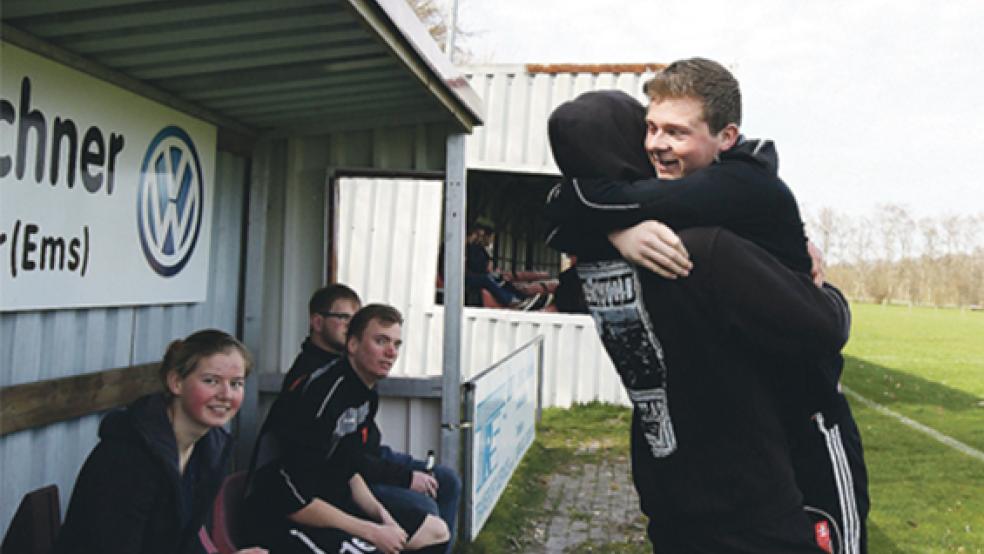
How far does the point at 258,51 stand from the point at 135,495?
6.44 feet

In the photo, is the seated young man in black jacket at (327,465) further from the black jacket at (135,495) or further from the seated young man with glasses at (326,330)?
the black jacket at (135,495)

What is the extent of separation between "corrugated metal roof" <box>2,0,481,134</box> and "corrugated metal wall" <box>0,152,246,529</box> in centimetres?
105

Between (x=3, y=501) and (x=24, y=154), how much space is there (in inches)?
51.8

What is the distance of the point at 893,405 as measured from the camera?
1612 cm

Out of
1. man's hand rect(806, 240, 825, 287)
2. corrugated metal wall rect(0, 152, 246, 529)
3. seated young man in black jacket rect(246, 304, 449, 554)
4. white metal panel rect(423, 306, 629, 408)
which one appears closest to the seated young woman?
seated young man in black jacket rect(246, 304, 449, 554)

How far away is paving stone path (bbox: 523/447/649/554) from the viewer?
7055mm

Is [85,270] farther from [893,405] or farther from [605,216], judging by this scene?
[893,405]

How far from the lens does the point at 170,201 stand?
16.3 ft

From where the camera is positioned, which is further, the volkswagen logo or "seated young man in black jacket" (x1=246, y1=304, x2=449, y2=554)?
the volkswagen logo

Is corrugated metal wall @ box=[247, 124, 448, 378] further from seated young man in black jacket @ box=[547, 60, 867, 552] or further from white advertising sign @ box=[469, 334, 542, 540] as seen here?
seated young man in black jacket @ box=[547, 60, 867, 552]

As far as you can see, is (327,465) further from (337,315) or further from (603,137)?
(603,137)

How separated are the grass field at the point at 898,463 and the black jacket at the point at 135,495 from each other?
307cm

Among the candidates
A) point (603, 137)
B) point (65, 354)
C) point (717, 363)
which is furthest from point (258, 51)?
point (717, 363)

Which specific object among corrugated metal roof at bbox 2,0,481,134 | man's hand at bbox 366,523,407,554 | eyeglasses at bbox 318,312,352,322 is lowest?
man's hand at bbox 366,523,407,554
